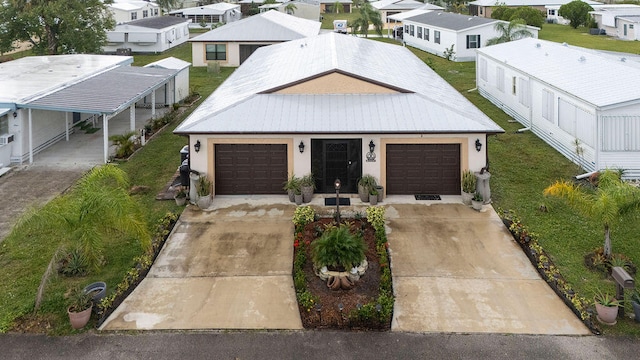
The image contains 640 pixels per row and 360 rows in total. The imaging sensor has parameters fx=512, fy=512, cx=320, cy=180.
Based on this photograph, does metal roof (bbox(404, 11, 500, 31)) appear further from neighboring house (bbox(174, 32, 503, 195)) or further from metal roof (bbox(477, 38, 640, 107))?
neighboring house (bbox(174, 32, 503, 195))

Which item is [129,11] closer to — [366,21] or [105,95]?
[366,21]

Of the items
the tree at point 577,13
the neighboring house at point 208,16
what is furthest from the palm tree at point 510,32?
the neighboring house at point 208,16

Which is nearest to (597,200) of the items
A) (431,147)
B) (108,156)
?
(431,147)

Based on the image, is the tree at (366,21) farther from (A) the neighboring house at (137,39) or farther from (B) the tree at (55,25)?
(B) the tree at (55,25)

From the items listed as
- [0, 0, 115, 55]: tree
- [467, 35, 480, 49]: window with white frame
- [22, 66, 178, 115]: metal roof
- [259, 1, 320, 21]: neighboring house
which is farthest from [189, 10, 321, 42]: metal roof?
[259, 1, 320, 21]: neighboring house

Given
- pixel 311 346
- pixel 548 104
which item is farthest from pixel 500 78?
pixel 311 346

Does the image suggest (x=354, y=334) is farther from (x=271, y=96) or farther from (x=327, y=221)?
(x=271, y=96)
